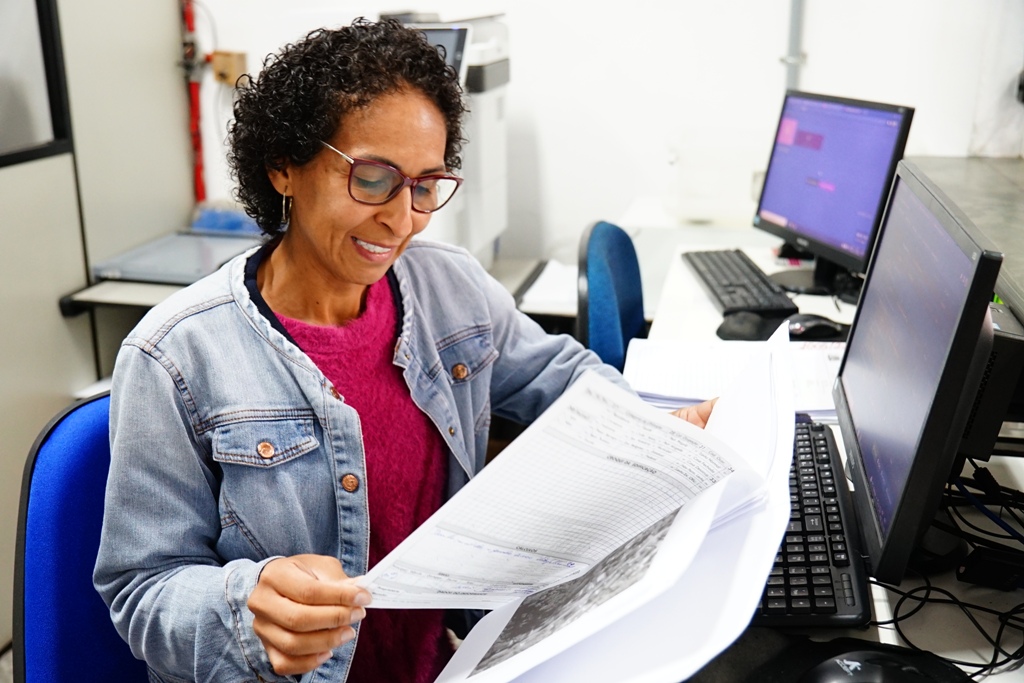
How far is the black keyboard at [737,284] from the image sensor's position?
201cm

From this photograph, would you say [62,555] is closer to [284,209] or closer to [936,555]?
[284,209]

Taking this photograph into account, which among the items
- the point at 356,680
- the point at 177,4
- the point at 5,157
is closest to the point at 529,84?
the point at 177,4

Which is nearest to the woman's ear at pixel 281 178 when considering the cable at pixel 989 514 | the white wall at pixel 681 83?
the cable at pixel 989 514

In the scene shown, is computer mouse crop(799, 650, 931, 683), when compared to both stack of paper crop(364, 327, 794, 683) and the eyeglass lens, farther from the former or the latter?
the eyeglass lens

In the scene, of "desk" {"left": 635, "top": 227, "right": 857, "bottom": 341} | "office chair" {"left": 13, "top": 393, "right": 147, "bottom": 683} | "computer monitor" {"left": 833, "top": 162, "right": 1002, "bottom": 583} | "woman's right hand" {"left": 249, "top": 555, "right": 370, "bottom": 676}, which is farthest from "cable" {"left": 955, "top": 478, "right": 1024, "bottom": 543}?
"office chair" {"left": 13, "top": 393, "right": 147, "bottom": 683}

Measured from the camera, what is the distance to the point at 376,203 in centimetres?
99

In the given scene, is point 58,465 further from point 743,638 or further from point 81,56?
point 81,56

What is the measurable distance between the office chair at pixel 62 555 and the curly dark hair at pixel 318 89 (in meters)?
0.34

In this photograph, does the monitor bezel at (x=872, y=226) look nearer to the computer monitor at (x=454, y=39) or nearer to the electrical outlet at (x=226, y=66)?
the computer monitor at (x=454, y=39)

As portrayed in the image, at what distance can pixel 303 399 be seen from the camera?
3.33 feet

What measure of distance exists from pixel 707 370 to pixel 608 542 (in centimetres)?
82

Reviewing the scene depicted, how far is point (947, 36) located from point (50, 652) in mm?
2595

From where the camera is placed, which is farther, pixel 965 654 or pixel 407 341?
pixel 407 341

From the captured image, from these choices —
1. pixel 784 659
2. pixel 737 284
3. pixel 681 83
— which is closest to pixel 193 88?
pixel 681 83
